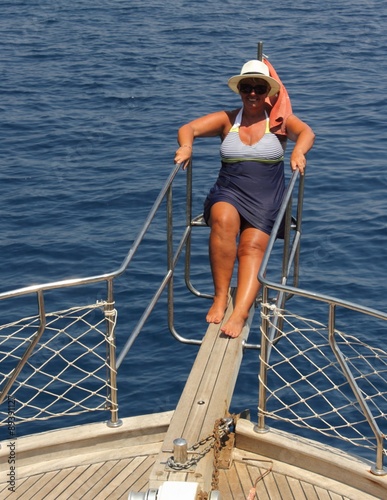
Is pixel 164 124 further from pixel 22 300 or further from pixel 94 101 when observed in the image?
pixel 22 300

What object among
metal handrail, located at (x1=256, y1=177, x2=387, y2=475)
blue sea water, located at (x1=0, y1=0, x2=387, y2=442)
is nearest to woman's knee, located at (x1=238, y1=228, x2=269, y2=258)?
metal handrail, located at (x1=256, y1=177, x2=387, y2=475)

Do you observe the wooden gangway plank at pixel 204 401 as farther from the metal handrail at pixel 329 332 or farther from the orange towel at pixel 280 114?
the orange towel at pixel 280 114

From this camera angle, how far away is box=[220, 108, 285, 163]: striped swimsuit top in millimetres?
6332

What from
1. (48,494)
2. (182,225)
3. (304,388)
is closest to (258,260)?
(48,494)

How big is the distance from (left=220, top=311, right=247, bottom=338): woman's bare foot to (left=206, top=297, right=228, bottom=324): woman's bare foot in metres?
0.15

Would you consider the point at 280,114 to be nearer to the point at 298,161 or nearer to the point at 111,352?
the point at 298,161

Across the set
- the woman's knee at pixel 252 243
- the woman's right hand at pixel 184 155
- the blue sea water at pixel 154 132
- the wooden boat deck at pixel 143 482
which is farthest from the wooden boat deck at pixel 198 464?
the blue sea water at pixel 154 132

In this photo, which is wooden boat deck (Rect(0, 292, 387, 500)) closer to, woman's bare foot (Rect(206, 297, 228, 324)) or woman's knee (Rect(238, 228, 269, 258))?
woman's bare foot (Rect(206, 297, 228, 324))

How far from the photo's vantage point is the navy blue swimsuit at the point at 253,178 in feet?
20.4

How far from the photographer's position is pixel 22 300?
10.4m

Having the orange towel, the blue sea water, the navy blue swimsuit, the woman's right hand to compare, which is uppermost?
the orange towel

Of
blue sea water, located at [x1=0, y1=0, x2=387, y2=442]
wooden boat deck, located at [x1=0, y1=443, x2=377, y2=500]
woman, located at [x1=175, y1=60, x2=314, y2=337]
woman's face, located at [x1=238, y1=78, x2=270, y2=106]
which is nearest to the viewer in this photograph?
wooden boat deck, located at [x1=0, y1=443, x2=377, y2=500]

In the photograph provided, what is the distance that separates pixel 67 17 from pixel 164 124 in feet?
26.8

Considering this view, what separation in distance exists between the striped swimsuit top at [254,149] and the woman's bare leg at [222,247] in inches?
14.4
